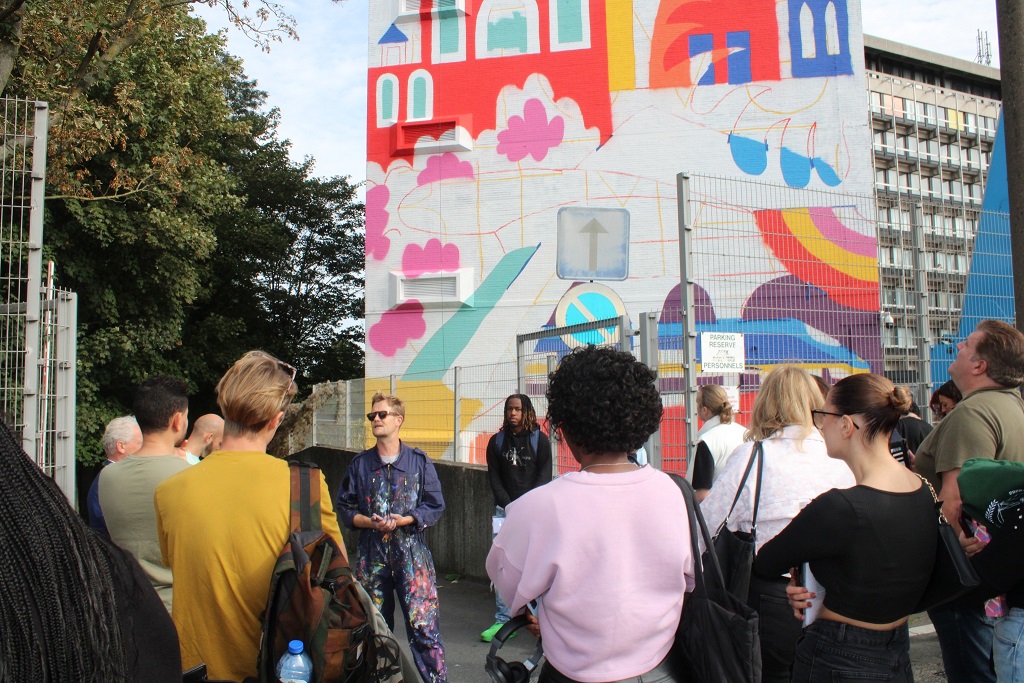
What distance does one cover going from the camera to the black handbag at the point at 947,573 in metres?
2.83

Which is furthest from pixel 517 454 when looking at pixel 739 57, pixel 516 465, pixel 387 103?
pixel 387 103

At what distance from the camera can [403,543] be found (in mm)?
5742

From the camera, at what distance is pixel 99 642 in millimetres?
1466

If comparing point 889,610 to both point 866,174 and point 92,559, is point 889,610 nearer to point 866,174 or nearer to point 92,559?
point 92,559

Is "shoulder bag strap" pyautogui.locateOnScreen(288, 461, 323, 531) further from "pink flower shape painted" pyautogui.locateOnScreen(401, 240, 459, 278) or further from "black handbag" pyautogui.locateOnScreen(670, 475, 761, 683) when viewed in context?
"pink flower shape painted" pyautogui.locateOnScreen(401, 240, 459, 278)

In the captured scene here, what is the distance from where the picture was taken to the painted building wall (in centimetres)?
1828

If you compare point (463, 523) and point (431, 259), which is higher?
point (431, 259)

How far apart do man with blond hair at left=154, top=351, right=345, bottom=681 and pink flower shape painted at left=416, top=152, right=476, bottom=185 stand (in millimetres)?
16898

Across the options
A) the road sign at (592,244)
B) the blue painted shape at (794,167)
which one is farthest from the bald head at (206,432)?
the blue painted shape at (794,167)

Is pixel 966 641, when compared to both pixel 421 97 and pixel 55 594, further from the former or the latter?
pixel 421 97

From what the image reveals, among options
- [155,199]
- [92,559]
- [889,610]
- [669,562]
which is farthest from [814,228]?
[155,199]

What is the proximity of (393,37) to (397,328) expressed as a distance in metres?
6.71

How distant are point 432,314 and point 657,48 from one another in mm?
7630

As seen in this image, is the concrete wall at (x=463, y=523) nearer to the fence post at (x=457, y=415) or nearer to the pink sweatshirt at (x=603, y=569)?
the fence post at (x=457, y=415)
